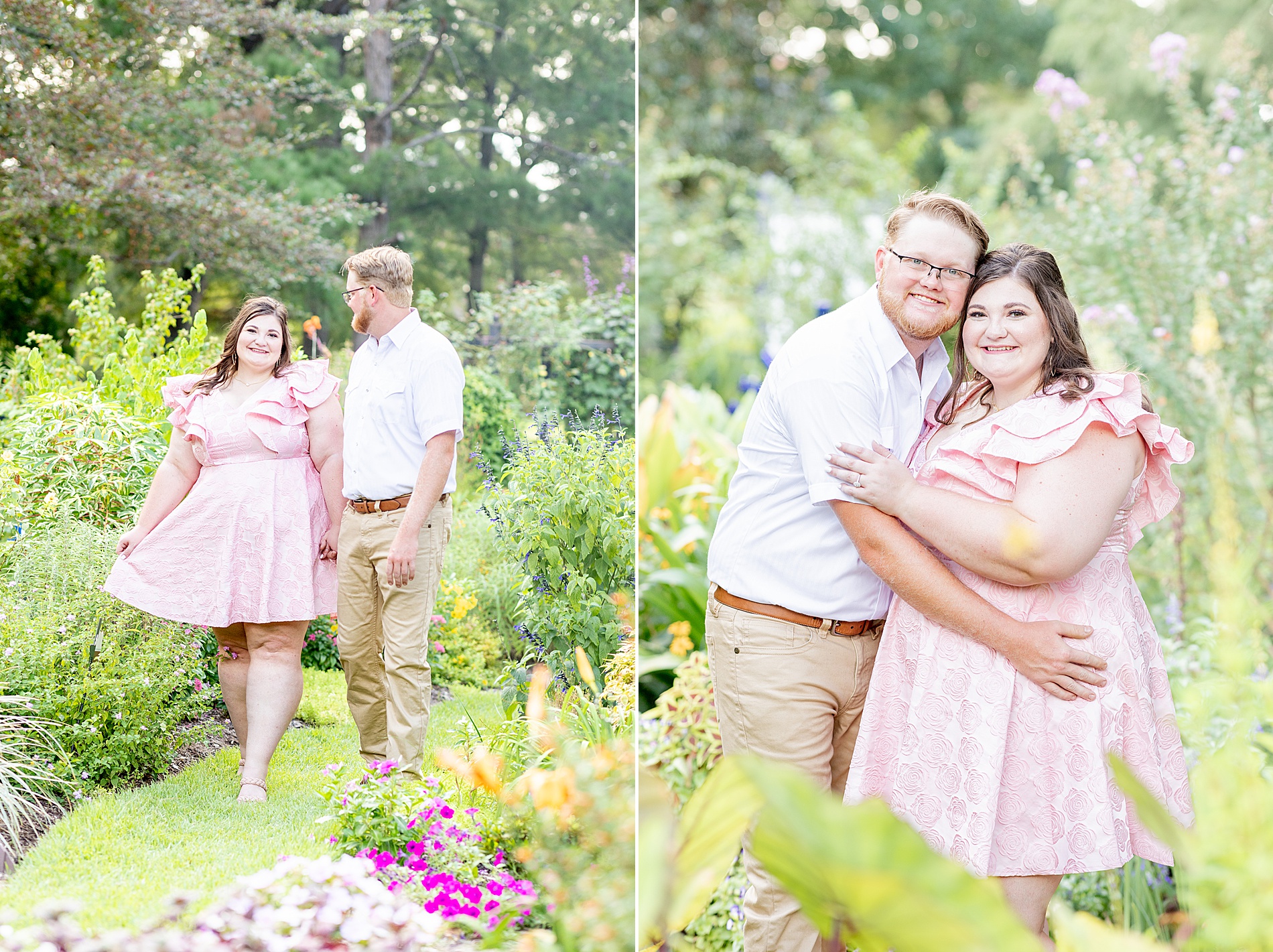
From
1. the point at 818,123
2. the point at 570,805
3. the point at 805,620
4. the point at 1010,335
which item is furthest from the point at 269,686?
the point at 818,123

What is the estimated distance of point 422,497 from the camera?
2160 mm

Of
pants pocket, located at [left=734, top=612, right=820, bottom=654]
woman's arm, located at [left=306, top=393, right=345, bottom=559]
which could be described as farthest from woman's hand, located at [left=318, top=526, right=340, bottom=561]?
pants pocket, located at [left=734, top=612, right=820, bottom=654]

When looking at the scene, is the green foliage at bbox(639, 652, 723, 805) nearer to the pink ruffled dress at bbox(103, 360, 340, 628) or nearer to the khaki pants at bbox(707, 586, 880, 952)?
the khaki pants at bbox(707, 586, 880, 952)

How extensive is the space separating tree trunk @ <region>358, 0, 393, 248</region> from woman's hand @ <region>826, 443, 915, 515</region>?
52.5 inches

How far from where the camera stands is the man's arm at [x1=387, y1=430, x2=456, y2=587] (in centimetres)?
216

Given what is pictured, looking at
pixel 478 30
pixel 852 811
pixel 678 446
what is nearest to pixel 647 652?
pixel 678 446

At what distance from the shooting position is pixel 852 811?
3.72 feet

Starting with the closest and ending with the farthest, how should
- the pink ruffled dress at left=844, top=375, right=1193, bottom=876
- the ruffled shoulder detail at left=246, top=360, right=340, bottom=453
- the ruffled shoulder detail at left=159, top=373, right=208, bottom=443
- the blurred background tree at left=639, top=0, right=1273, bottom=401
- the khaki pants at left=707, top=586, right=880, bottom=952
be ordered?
the pink ruffled dress at left=844, top=375, right=1193, bottom=876 < the khaki pants at left=707, top=586, right=880, bottom=952 < the ruffled shoulder detail at left=246, top=360, right=340, bottom=453 < the ruffled shoulder detail at left=159, top=373, right=208, bottom=443 < the blurred background tree at left=639, top=0, right=1273, bottom=401

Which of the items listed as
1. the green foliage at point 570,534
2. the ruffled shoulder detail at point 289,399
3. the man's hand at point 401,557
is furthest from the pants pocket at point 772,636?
the ruffled shoulder detail at point 289,399

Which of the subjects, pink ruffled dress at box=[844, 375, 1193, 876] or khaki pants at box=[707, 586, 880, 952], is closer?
pink ruffled dress at box=[844, 375, 1193, 876]

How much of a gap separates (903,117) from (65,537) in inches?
575

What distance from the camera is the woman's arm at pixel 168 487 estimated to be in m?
2.34

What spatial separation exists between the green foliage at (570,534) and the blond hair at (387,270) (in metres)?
0.48

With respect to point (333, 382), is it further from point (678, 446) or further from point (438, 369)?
point (678, 446)
